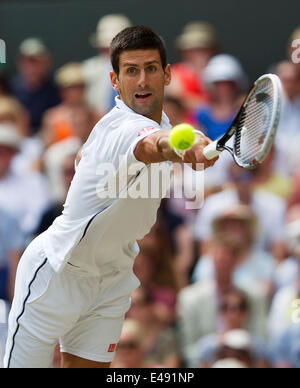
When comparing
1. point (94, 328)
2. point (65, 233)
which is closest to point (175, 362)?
point (94, 328)

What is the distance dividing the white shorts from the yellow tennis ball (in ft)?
3.51

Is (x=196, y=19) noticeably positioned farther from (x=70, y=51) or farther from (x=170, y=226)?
(x=170, y=226)

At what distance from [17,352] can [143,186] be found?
107 centimetres

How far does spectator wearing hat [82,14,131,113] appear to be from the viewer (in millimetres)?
8008

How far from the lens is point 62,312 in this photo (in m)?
4.56

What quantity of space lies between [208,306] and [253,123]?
2829 millimetres

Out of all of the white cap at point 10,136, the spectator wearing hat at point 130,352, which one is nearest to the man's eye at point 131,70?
the spectator wearing hat at point 130,352

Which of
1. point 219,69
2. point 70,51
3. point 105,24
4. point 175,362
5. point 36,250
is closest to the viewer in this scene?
point 36,250

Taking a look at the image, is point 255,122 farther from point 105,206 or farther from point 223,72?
point 223,72

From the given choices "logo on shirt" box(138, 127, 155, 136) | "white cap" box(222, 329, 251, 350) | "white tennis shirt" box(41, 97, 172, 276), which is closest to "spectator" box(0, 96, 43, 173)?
"white cap" box(222, 329, 251, 350)

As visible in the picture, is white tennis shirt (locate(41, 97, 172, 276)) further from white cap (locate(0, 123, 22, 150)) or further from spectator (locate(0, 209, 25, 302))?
white cap (locate(0, 123, 22, 150))

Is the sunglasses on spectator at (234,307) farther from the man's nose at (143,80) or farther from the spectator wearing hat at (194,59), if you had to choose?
the man's nose at (143,80)

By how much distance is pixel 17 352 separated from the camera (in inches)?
183

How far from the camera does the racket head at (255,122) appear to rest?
388 centimetres
